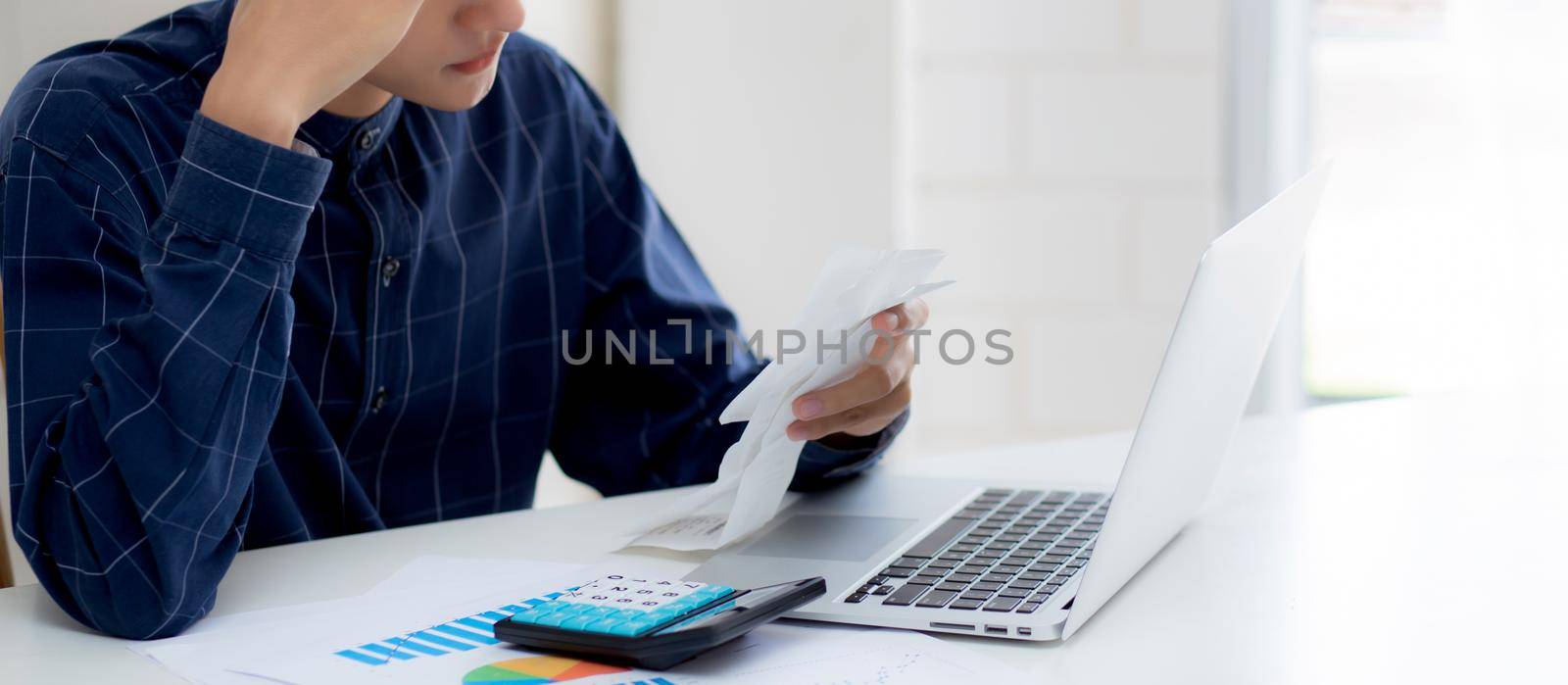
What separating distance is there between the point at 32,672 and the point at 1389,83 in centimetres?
205

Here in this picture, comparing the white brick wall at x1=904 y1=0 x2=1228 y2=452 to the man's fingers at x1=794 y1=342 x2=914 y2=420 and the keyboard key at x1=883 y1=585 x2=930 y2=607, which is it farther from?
the keyboard key at x1=883 y1=585 x2=930 y2=607

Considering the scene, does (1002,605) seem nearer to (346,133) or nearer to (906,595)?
(906,595)

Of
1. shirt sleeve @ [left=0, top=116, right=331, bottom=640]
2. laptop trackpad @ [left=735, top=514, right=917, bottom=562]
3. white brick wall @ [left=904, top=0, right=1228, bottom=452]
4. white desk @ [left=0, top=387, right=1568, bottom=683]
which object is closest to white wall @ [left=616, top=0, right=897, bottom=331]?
white brick wall @ [left=904, top=0, right=1228, bottom=452]

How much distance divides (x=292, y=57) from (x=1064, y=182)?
1413mm

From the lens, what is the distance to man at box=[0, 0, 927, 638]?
0.68 m

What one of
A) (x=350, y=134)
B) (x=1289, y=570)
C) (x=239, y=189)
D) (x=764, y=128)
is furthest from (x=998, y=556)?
(x=764, y=128)

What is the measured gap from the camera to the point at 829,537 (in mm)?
795

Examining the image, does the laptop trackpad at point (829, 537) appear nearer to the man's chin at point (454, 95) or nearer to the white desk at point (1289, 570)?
the white desk at point (1289, 570)

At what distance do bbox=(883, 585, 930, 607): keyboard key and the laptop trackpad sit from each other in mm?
70

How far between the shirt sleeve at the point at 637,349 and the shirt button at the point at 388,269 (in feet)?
0.64

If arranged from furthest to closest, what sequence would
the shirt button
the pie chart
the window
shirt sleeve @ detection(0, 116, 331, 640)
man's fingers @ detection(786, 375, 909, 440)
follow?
1. the window
2. the shirt button
3. man's fingers @ detection(786, 375, 909, 440)
4. shirt sleeve @ detection(0, 116, 331, 640)
5. the pie chart

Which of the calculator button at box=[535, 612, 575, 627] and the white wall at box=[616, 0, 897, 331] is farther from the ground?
the white wall at box=[616, 0, 897, 331]

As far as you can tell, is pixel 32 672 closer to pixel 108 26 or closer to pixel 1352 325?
pixel 108 26

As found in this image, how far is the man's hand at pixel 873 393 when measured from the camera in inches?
30.6
